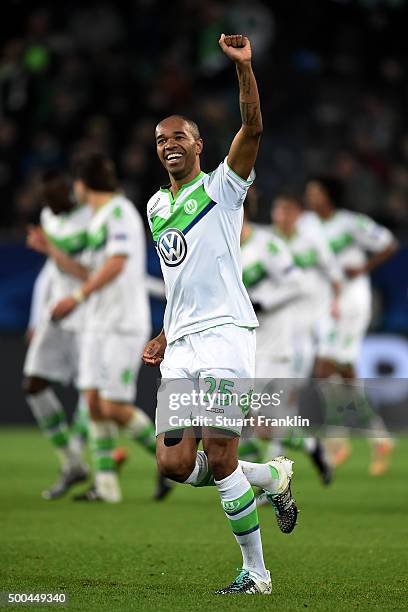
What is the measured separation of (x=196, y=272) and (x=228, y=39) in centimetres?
105

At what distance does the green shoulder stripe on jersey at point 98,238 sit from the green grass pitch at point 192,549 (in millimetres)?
1918

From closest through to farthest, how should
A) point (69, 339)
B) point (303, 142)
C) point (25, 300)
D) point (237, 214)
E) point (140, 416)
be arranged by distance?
1. point (237, 214)
2. point (140, 416)
3. point (69, 339)
4. point (25, 300)
5. point (303, 142)

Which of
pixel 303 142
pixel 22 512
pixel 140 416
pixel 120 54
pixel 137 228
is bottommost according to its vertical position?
pixel 22 512

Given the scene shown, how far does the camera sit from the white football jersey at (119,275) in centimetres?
1001

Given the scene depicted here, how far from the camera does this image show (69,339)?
35.6ft

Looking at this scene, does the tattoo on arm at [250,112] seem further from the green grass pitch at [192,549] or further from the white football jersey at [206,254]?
the green grass pitch at [192,549]

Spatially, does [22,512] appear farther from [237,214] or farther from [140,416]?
[237,214]

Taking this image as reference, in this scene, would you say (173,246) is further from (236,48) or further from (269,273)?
(269,273)

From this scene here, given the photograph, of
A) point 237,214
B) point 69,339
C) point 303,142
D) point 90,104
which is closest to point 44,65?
point 90,104

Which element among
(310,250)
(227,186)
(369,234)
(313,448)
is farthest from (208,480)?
(369,234)

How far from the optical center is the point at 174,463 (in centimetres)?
601

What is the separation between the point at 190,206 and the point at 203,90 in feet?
44.6

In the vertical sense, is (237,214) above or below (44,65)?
below

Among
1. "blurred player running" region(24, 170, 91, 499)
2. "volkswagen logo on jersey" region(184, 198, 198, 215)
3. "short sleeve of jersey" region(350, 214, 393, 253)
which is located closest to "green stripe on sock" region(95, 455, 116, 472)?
"blurred player running" region(24, 170, 91, 499)
